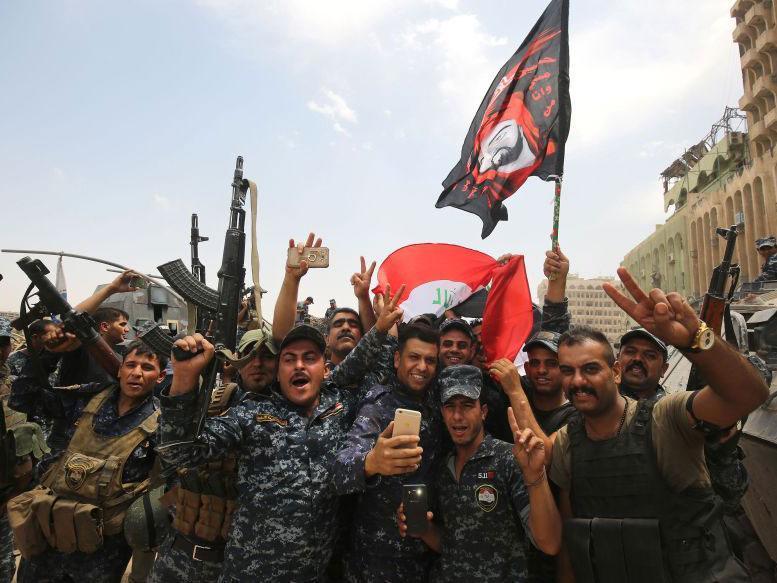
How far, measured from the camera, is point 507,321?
450cm

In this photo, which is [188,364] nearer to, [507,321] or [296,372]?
[296,372]

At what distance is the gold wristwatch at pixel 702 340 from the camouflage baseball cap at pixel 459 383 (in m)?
1.05

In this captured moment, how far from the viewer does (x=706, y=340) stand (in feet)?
6.40

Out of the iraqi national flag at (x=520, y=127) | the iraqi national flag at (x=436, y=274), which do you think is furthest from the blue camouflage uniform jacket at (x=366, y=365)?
the iraqi national flag at (x=520, y=127)

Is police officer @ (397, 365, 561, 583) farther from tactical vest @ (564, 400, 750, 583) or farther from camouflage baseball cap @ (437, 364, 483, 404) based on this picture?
tactical vest @ (564, 400, 750, 583)

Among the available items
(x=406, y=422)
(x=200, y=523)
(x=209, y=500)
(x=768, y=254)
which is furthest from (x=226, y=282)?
(x=768, y=254)

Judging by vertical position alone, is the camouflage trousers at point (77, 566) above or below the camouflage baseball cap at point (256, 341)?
below

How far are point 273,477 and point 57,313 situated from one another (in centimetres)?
214

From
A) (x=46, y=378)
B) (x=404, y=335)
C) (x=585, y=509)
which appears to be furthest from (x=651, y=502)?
(x=46, y=378)

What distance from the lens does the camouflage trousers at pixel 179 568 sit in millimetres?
2934

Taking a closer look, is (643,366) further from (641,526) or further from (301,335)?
(301,335)

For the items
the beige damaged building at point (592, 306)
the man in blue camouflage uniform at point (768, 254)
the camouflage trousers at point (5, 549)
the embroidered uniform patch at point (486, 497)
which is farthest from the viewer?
the beige damaged building at point (592, 306)

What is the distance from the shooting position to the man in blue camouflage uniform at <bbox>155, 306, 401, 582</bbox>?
2436mm

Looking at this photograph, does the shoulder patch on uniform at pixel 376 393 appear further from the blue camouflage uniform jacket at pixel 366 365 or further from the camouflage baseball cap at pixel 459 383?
the camouflage baseball cap at pixel 459 383
